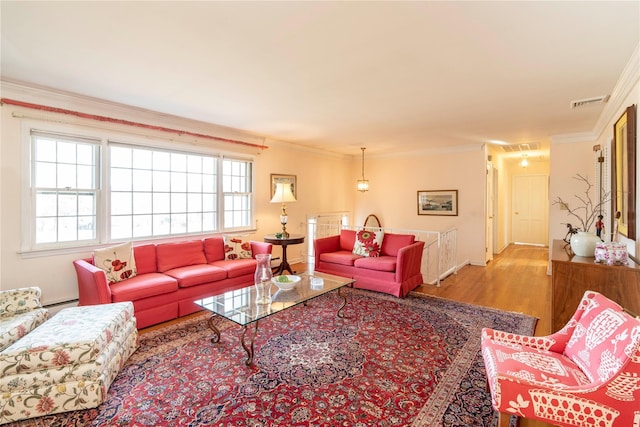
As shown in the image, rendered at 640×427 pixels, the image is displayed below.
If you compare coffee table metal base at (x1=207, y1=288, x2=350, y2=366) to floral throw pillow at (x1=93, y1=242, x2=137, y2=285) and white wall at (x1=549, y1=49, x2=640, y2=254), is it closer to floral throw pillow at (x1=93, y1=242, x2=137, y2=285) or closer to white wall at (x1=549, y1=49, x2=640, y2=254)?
floral throw pillow at (x1=93, y1=242, x2=137, y2=285)

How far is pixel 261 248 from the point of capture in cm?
448

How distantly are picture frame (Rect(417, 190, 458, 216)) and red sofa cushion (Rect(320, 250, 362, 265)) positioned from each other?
2.66 meters

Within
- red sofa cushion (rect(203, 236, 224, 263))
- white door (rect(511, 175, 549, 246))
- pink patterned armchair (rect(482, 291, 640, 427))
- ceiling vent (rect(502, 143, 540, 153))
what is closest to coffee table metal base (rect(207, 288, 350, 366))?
red sofa cushion (rect(203, 236, 224, 263))

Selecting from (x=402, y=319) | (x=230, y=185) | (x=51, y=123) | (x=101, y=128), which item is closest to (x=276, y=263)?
(x=230, y=185)

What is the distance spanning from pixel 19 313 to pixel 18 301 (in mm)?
98

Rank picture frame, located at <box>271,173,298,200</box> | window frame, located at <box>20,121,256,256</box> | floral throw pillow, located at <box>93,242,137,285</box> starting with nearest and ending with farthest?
window frame, located at <box>20,121,256,256</box>, floral throw pillow, located at <box>93,242,137,285</box>, picture frame, located at <box>271,173,298,200</box>

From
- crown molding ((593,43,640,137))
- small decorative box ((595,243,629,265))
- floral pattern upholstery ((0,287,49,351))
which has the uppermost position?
crown molding ((593,43,640,137))

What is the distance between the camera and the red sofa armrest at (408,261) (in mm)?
3943

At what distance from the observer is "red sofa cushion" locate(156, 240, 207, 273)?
378 cm

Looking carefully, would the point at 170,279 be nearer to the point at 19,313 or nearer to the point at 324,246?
the point at 19,313

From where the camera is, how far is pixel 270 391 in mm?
2064

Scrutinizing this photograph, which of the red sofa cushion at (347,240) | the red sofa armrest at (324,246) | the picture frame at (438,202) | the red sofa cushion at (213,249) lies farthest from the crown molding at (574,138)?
the red sofa cushion at (213,249)

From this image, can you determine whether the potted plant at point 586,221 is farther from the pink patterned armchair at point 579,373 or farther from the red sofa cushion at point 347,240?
the red sofa cushion at point 347,240

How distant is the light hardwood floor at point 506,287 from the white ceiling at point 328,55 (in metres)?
2.46
